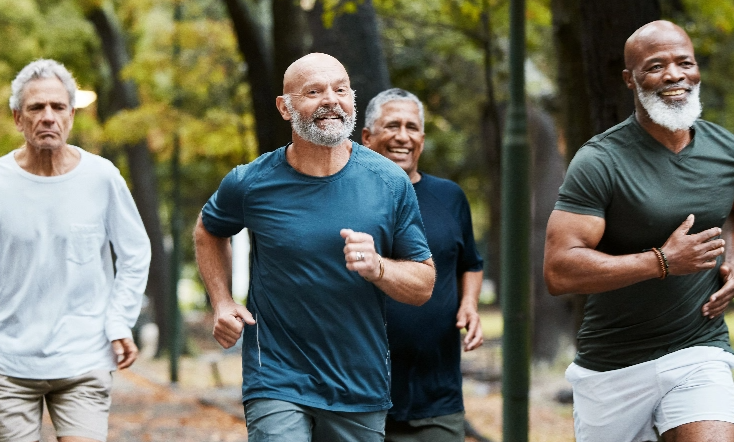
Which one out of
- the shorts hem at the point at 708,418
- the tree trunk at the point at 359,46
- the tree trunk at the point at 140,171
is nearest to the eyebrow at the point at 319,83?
the shorts hem at the point at 708,418

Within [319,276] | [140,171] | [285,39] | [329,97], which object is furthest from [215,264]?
[140,171]

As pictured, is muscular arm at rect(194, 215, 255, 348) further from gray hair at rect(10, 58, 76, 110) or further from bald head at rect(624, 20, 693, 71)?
bald head at rect(624, 20, 693, 71)

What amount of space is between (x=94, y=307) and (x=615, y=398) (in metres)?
2.32

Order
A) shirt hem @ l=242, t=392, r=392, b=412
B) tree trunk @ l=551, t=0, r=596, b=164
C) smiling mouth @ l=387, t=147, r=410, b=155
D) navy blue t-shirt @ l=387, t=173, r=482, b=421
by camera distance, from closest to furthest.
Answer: shirt hem @ l=242, t=392, r=392, b=412 < navy blue t-shirt @ l=387, t=173, r=482, b=421 < smiling mouth @ l=387, t=147, r=410, b=155 < tree trunk @ l=551, t=0, r=596, b=164

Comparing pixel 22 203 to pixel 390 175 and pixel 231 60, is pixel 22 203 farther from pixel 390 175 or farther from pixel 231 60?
pixel 231 60

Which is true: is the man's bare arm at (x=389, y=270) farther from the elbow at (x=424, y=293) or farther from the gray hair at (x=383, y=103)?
the gray hair at (x=383, y=103)

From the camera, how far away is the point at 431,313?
5449mm

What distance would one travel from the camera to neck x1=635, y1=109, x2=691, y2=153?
15.2 feet

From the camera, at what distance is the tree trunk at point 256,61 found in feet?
40.6

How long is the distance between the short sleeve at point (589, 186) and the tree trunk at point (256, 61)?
802 centimetres

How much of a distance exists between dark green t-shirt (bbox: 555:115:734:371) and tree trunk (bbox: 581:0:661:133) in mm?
2397

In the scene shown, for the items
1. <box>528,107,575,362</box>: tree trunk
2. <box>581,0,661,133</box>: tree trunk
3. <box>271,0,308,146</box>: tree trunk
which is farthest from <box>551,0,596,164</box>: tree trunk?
<box>528,107,575,362</box>: tree trunk

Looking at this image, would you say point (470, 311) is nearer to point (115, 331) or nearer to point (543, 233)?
point (115, 331)

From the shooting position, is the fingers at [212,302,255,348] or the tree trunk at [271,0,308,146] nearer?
the fingers at [212,302,255,348]
